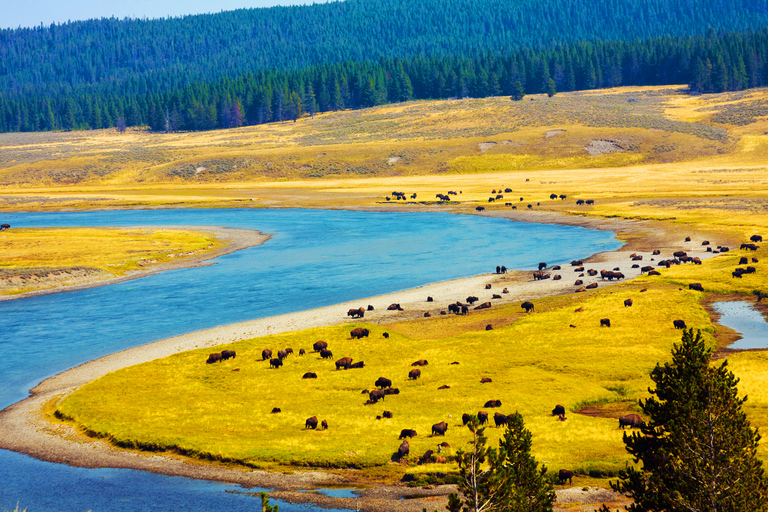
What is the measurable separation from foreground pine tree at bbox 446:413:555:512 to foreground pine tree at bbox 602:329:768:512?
231 centimetres

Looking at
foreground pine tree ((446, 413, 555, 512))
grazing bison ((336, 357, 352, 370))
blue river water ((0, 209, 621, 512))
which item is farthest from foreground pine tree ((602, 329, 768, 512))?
grazing bison ((336, 357, 352, 370))

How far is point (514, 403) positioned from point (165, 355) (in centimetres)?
2015

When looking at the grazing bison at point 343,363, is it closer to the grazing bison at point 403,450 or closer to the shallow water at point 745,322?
the grazing bison at point 403,450

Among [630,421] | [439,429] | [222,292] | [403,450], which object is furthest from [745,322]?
[222,292]

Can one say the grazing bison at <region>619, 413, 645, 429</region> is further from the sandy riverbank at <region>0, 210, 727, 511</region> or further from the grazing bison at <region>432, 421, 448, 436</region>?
the grazing bison at <region>432, 421, 448, 436</region>

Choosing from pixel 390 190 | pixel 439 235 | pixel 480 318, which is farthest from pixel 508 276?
pixel 390 190

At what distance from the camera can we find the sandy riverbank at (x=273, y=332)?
23.0 metres

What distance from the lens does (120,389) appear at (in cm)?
3341

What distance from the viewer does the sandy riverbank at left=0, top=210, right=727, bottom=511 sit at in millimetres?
23005

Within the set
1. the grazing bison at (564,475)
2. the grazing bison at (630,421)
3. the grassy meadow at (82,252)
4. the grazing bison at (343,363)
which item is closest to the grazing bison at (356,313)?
the grazing bison at (343,363)

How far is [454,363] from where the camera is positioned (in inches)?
1388

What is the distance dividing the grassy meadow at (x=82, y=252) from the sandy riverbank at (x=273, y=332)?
24866 millimetres

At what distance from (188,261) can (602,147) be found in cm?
10428

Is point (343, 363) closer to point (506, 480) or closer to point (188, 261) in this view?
point (506, 480)
